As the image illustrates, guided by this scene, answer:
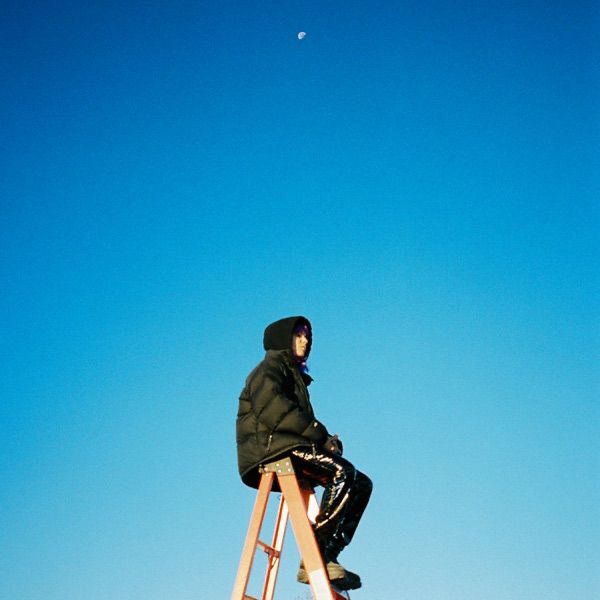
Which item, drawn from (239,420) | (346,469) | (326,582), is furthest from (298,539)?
(239,420)

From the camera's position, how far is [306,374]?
7.10m

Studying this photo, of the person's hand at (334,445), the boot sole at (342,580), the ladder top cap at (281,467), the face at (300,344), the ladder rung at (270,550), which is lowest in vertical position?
the boot sole at (342,580)

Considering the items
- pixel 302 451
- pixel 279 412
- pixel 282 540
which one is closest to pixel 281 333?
pixel 279 412

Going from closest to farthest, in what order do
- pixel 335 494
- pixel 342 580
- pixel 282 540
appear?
pixel 342 580, pixel 335 494, pixel 282 540

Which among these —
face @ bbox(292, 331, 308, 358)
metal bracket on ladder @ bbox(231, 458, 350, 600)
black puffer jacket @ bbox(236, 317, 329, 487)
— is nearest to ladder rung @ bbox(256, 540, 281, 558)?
metal bracket on ladder @ bbox(231, 458, 350, 600)

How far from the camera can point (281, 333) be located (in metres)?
6.97

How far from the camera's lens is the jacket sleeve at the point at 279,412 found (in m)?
6.21

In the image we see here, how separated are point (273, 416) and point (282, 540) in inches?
54.7

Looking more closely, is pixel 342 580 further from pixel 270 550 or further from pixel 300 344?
pixel 300 344

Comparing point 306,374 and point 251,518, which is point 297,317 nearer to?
point 306,374

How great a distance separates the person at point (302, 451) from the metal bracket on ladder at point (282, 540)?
0.48 feet

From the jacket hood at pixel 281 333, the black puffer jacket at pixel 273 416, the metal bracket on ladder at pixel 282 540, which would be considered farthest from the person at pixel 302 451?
the jacket hood at pixel 281 333

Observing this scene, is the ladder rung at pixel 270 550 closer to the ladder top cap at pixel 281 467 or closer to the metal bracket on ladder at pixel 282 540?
the metal bracket on ladder at pixel 282 540

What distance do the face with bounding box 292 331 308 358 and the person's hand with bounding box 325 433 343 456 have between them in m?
0.92
